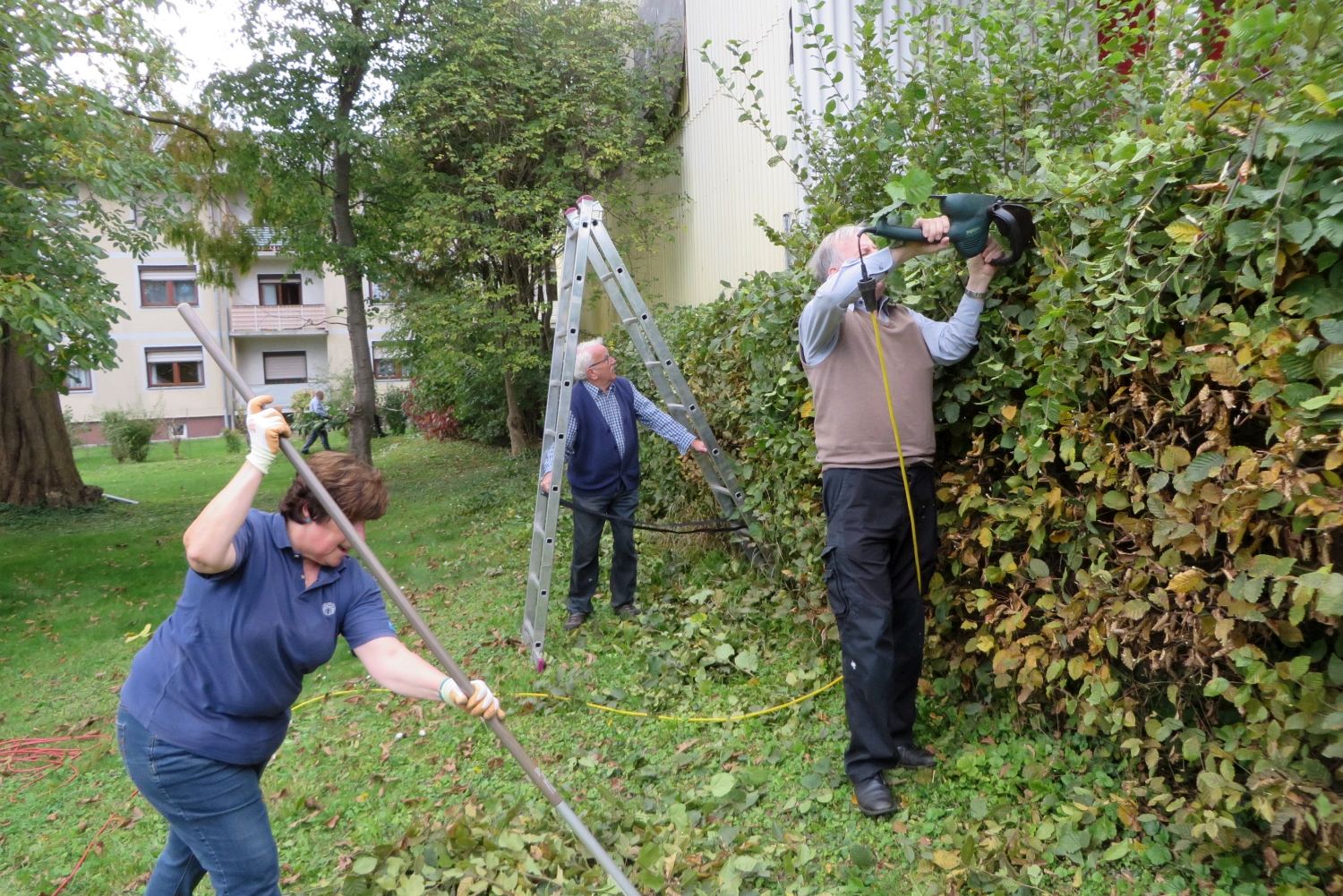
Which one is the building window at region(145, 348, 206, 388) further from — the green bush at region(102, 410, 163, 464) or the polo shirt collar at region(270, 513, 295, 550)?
the polo shirt collar at region(270, 513, 295, 550)

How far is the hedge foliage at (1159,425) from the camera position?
2182 mm

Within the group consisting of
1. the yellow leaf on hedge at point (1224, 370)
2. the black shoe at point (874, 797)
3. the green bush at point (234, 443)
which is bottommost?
the black shoe at point (874, 797)

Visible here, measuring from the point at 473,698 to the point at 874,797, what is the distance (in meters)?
1.68

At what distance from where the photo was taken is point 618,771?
420 centimetres

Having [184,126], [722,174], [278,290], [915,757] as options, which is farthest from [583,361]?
[278,290]

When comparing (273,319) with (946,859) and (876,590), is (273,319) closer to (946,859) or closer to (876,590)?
(876,590)

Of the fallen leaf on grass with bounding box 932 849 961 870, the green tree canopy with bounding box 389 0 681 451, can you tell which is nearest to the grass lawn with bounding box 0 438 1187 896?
the fallen leaf on grass with bounding box 932 849 961 870

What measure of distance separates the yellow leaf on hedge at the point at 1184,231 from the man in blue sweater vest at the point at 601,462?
12.4 feet

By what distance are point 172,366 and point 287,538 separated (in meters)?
36.1

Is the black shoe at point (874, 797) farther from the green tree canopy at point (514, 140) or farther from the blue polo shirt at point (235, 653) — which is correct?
the green tree canopy at point (514, 140)

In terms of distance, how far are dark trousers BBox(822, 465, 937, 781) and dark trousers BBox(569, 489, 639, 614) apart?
273 cm

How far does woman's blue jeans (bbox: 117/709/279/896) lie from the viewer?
250cm

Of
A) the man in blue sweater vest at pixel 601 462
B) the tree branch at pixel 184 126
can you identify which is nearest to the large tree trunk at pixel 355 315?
the tree branch at pixel 184 126

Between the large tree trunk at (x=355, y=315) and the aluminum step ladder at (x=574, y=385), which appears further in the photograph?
the large tree trunk at (x=355, y=315)
